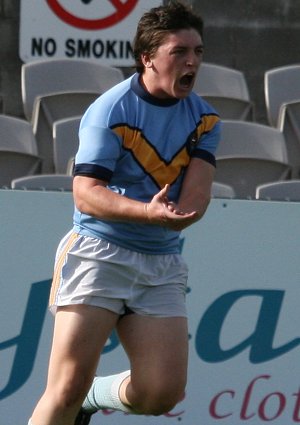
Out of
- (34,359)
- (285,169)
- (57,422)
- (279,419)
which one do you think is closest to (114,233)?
(57,422)

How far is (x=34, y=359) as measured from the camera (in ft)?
16.9

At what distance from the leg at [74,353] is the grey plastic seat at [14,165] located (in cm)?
242

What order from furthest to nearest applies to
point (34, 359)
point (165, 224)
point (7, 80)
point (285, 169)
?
point (7, 80) < point (285, 169) < point (34, 359) < point (165, 224)

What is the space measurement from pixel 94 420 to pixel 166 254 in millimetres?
1362

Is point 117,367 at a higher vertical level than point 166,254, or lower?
lower

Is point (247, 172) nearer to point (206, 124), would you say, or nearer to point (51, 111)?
point (51, 111)

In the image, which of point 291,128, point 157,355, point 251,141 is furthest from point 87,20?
point 157,355

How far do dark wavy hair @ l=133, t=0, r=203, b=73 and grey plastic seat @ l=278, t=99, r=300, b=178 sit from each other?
3.50 m

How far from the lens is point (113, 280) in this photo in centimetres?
400

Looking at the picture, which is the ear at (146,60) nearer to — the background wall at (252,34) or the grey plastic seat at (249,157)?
the grey plastic seat at (249,157)

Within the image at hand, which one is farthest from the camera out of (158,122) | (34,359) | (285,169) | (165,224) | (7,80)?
(7,80)

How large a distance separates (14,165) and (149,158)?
2524 mm

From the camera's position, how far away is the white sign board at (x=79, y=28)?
7.71 metres

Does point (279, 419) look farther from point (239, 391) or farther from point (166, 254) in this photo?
point (166, 254)
